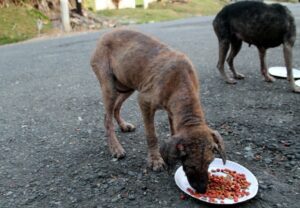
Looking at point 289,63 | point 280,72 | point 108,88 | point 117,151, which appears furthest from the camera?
point 280,72

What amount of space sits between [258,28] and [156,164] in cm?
408

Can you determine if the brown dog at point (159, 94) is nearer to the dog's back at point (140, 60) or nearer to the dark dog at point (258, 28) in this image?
the dog's back at point (140, 60)

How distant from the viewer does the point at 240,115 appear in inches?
240

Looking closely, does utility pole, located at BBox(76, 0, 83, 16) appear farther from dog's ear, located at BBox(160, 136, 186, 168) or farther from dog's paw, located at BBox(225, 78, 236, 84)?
dog's ear, located at BBox(160, 136, 186, 168)

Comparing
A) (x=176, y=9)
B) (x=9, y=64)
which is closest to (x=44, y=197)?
(x=9, y=64)

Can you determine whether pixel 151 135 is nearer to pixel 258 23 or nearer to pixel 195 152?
pixel 195 152

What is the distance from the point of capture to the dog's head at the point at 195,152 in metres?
3.51

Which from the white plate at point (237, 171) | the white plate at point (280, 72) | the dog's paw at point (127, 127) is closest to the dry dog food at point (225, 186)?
the white plate at point (237, 171)

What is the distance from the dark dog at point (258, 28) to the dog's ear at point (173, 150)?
4.21 meters

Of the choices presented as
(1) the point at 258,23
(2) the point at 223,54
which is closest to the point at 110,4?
(2) the point at 223,54

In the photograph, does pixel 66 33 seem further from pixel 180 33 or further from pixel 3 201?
pixel 3 201

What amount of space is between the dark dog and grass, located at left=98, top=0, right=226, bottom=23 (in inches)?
602

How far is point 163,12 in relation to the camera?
27453 millimetres

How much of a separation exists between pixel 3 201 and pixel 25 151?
131 centimetres
